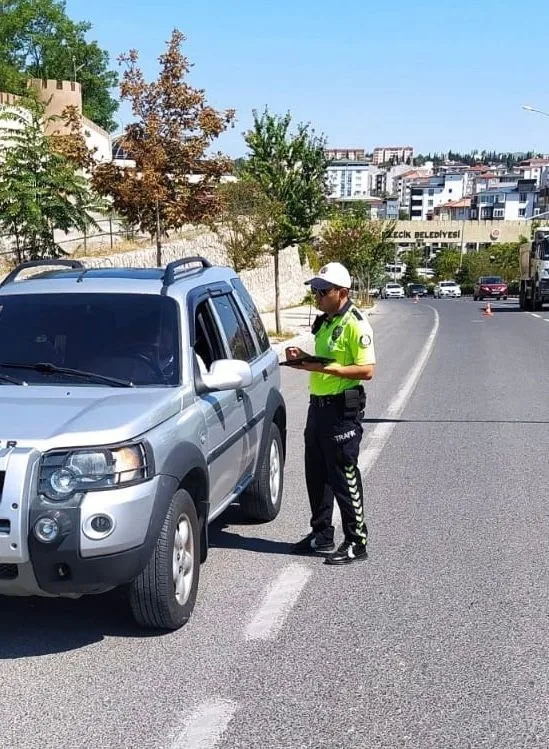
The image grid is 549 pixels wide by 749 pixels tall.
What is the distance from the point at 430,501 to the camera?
755 cm

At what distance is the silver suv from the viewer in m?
4.04

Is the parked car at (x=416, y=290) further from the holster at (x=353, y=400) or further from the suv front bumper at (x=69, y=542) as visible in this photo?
the suv front bumper at (x=69, y=542)

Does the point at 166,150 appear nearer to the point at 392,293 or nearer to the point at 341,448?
the point at 341,448

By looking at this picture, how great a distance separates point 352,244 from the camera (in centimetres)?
4822

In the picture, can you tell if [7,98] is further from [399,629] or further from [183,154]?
[399,629]

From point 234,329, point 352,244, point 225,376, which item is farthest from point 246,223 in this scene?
point 352,244

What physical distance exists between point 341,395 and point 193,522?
1.37 metres

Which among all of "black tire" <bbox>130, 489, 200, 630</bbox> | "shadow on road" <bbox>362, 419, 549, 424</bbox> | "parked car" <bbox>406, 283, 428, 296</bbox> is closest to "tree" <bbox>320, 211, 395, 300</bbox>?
"shadow on road" <bbox>362, 419, 549, 424</bbox>

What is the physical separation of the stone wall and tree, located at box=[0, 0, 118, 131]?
3224 centimetres

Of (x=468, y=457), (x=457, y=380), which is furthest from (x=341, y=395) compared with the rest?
(x=457, y=380)

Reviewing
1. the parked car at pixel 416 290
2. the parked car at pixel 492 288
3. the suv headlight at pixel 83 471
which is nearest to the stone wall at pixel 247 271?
the suv headlight at pixel 83 471

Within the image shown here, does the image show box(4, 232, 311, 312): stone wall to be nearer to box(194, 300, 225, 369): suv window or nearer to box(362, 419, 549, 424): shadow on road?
box(362, 419, 549, 424): shadow on road

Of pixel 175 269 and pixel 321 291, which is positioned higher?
pixel 175 269

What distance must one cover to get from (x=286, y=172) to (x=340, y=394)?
69.5ft
